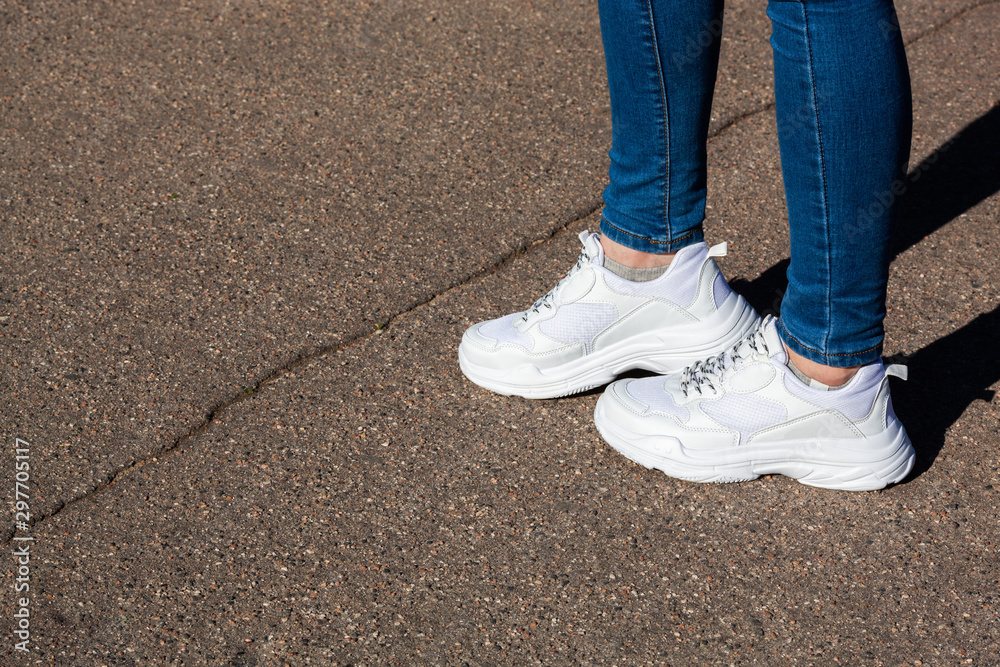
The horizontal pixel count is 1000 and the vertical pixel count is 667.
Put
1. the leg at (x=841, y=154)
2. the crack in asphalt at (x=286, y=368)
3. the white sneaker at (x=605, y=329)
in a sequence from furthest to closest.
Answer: the white sneaker at (x=605, y=329) → the crack in asphalt at (x=286, y=368) → the leg at (x=841, y=154)

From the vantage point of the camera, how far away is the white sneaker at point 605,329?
2143mm

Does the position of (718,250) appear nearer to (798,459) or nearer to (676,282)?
(676,282)

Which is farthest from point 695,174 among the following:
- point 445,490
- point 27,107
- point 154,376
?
point 27,107

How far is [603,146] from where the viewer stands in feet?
10.2

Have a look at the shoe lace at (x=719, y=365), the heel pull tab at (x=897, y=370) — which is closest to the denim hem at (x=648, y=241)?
the shoe lace at (x=719, y=365)

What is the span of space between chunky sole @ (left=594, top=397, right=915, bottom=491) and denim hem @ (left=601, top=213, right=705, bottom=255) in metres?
0.39

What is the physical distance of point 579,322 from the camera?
2174 mm

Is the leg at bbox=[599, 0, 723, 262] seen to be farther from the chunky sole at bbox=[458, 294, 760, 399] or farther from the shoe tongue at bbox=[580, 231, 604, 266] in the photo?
the chunky sole at bbox=[458, 294, 760, 399]

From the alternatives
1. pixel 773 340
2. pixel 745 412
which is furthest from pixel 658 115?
pixel 745 412

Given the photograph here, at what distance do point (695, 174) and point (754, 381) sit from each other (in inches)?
17.5

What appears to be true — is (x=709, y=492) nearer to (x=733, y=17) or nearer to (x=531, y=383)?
(x=531, y=383)

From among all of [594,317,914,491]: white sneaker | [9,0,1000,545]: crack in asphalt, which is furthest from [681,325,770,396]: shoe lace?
[9,0,1000,545]: crack in asphalt

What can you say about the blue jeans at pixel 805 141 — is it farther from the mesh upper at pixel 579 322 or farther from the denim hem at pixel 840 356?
the mesh upper at pixel 579 322

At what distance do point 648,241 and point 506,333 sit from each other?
388 millimetres
